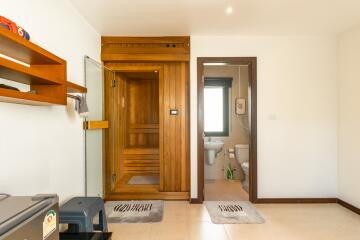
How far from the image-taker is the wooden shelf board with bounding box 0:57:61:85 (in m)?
1.27

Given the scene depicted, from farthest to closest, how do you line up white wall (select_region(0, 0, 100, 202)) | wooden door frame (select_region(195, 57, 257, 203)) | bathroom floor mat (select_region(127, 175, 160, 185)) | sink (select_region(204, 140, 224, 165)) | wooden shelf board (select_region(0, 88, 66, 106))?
sink (select_region(204, 140, 224, 165))
bathroom floor mat (select_region(127, 175, 160, 185))
wooden door frame (select_region(195, 57, 257, 203))
white wall (select_region(0, 0, 100, 202))
wooden shelf board (select_region(0, 88, 66, 106))

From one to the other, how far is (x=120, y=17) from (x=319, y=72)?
9.47ft

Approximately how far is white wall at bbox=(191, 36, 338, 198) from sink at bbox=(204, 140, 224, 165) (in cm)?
109

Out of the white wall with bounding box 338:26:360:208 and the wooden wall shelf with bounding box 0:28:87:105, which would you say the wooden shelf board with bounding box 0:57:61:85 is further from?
the white wall with bounding box 338:26:360:208

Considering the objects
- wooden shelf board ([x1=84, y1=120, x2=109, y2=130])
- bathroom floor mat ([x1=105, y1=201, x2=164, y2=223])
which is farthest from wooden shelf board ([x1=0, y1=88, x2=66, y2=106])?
bathroom floor mat ([x1=105, y1=201, x2=164, y2=223])

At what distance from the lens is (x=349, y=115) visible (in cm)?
330

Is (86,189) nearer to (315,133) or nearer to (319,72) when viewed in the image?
(315,133)

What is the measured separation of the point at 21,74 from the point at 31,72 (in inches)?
2.7

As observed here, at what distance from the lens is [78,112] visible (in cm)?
249

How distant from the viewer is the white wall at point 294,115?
3.53 metres

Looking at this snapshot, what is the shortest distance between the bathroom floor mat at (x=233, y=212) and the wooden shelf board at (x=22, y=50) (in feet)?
8.00

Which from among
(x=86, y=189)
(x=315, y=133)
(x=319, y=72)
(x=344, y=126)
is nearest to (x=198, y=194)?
(x=86, y=189)

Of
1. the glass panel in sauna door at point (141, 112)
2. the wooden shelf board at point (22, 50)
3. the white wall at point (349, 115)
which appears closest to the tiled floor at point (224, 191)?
the white wall at point (349, 115)

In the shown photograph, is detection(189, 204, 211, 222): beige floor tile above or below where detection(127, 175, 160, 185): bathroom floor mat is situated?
below
